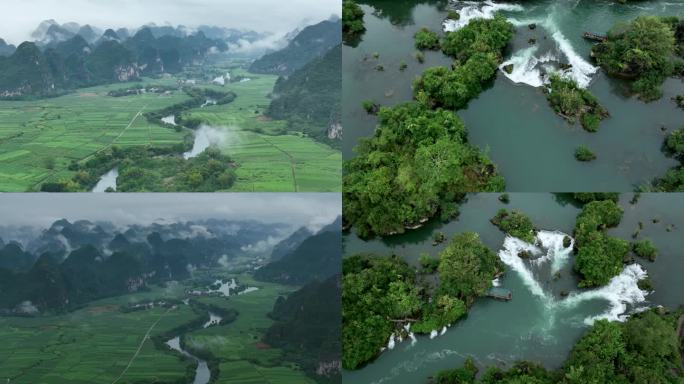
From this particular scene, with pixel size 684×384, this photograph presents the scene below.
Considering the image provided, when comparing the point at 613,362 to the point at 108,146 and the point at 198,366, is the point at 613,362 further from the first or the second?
the point at 108,146

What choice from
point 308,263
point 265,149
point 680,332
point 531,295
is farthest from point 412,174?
point 680,332

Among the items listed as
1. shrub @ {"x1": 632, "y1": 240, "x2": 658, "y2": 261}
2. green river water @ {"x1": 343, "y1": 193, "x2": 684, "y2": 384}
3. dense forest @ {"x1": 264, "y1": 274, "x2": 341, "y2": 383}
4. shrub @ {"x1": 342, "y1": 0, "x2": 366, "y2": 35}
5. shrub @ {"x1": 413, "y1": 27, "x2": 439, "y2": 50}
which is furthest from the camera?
shrub @ {"x1": 342, "y1": 0, "x2": 366, "y2": 35}

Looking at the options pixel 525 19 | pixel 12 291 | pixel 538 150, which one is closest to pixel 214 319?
pixel 12 291

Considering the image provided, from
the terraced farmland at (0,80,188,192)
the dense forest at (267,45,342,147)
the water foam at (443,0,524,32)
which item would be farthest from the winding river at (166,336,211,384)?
the water foam at (443,0,524,32)

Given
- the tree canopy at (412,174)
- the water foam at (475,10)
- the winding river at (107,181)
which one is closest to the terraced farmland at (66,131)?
the winding river at (107,181)

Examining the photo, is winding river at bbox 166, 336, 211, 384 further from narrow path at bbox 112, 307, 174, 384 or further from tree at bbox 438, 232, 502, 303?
tree at bbox 438, 232, 502, 303

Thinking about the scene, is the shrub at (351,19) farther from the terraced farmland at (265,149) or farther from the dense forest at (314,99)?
the terraced farmland at (265,149)
